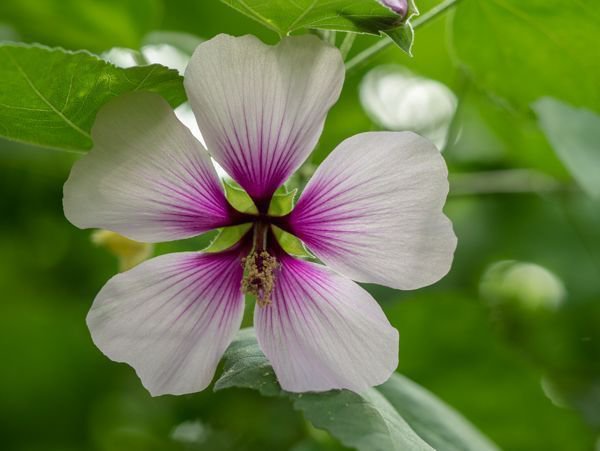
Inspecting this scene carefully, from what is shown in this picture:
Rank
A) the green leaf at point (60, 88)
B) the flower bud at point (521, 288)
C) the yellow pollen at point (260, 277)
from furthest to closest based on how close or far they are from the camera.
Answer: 1. the flower bud at point (521, 288)
2. the yellow pollen at point (260, 277)
3. the green leaf at point (60, 88)

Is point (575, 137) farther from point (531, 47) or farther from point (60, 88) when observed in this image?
point (60, 88)

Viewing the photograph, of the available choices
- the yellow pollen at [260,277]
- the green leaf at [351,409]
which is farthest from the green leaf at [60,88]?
the green leaf at [351,409]

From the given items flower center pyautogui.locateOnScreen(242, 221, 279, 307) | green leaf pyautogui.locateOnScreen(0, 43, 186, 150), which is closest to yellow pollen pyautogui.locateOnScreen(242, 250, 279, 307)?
flower center pyautogui.locateOnScreen(242, 221, 279, 307)

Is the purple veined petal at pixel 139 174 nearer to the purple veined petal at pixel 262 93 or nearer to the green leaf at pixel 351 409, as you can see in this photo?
the purple veined petal at pixel 262 93

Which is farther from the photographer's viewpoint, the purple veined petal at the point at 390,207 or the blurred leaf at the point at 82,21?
the blurred leaf at the point at 82,21

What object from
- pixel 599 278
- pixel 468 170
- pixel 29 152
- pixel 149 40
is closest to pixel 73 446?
pixel 29 152

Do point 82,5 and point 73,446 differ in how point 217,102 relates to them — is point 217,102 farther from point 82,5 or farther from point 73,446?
point 73,446
